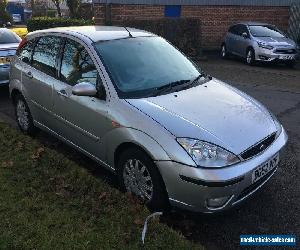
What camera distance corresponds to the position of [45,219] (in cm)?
402

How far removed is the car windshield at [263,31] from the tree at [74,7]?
1304 cm

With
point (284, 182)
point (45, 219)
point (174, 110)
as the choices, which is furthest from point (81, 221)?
point (284, 182)

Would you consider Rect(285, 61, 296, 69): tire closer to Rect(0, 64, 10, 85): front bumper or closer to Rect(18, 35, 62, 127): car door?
Rect(0, 64, 10, 85): front bumper

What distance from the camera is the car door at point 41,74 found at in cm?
554

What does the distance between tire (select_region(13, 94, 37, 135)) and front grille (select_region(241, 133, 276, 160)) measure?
12.3 feet

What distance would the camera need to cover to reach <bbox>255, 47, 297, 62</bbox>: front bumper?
14.2 metres

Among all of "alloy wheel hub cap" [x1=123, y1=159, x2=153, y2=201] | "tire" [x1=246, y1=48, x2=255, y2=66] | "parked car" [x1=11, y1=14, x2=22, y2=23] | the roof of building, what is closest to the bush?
"tire" [x1=246, y1=48, x2=255, y2=66]

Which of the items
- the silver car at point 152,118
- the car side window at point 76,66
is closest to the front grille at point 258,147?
the silver car at point 152,118

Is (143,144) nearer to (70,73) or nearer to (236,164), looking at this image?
(236,164)

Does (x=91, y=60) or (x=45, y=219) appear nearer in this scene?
(x=45, y=219)

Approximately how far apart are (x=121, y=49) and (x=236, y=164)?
2191 millimetres

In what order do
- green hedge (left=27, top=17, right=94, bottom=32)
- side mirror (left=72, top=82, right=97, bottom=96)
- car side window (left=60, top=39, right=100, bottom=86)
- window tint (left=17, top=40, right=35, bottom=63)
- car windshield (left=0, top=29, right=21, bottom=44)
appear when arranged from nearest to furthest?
side mirror (left=72, top=82, right=97, bottom=96)
car side window (left=60, top=39, right=100, bottom=86)
window tint (left=17, top=40, right=35, bottom=63)
car windshield (left=0, top=29, right=21, bottom=44)
green hedge (left=27, top=17, right=94, bottom=32)

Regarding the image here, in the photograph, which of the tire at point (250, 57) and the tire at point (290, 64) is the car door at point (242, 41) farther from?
the tire at point (290, 64)

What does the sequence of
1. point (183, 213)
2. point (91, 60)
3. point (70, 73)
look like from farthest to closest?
point (70, 73)
point (91, 60)
point (183, 213)
